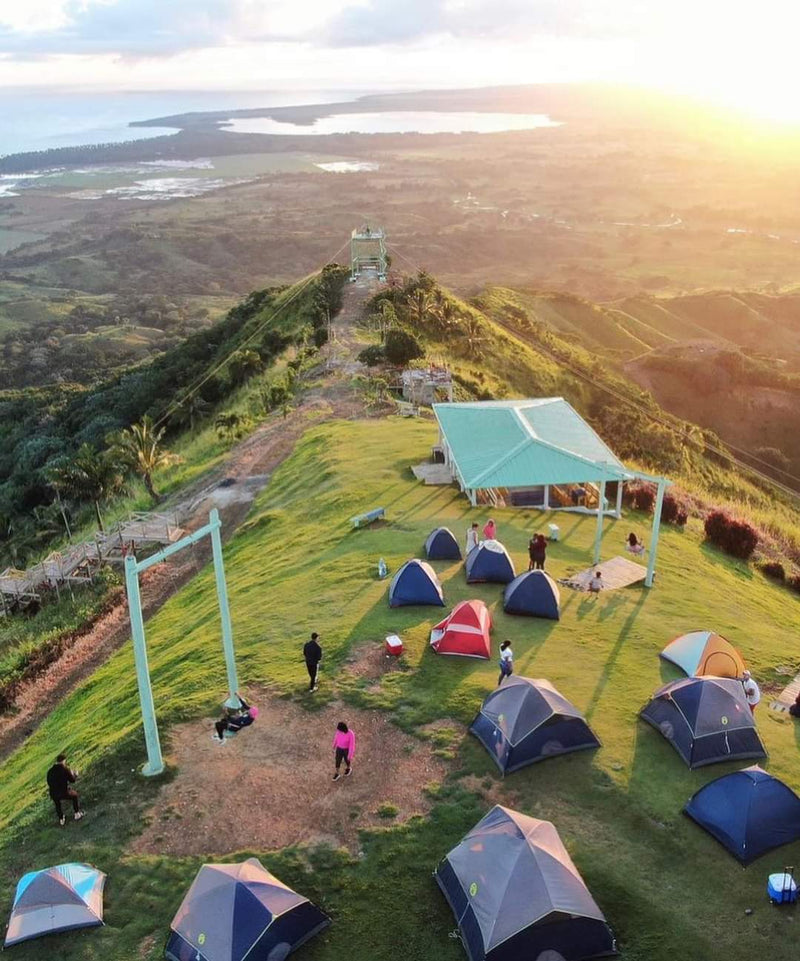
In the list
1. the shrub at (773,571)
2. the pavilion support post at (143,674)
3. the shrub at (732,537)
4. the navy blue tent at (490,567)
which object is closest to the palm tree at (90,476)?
the navy blue tent at (490,567)

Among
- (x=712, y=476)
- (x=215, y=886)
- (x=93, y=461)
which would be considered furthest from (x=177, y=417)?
(x=215, y=886)

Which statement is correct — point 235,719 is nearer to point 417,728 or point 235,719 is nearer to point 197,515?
point 417,728

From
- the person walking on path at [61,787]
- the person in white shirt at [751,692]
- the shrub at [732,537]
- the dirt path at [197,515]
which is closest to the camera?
the person walking on path at [61,787]

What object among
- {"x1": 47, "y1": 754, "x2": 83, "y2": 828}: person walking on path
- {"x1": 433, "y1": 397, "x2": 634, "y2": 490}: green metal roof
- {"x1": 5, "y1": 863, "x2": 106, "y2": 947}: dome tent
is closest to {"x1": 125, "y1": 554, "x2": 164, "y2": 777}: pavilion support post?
{"x1": 47, "y1": 754, "x2": 83, "y2": 828}: person walking on path

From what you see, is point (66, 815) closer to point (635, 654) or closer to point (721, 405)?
point (635, 654)

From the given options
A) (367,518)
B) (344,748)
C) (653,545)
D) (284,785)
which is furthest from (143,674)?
(653,545)

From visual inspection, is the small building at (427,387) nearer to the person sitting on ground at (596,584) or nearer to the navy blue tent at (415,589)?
the person sitting on ground at (596,584)
